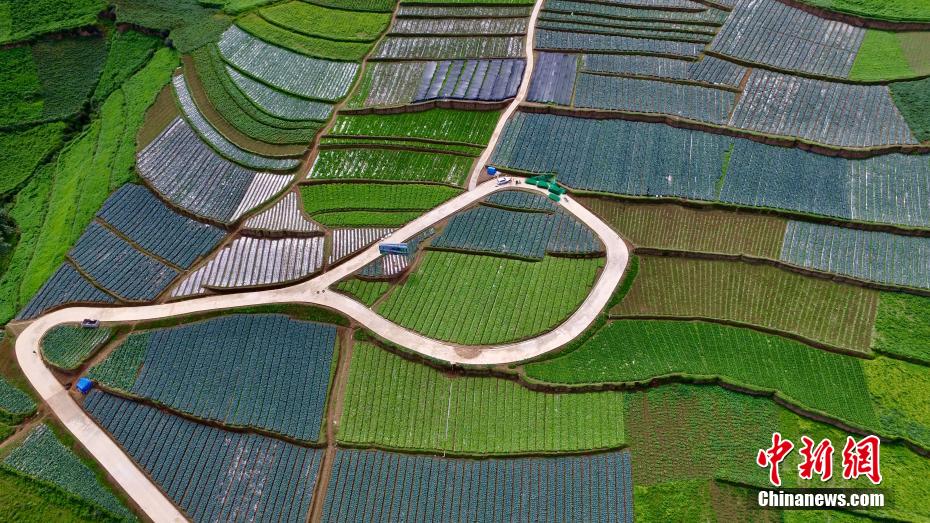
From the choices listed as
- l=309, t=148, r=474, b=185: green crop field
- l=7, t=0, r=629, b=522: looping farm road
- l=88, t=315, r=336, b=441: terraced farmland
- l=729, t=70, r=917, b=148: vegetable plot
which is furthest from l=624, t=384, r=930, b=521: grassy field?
l=729, t=70, r=917, b=148: vegetable plot

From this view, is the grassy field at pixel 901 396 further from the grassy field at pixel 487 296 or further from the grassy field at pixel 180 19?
the grassy field at pixel 180 19

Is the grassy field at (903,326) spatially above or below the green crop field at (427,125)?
below

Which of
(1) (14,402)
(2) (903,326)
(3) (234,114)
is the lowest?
(1) (14,402)

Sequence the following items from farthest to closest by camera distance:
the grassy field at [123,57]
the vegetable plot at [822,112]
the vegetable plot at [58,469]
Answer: the grassy field at [123,57]
the vegetable plot at [822,112]
the vegetable plot at [58,469]

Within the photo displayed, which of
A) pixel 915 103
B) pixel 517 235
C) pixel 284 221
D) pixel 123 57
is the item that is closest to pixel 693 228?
Result: pixel 517 235

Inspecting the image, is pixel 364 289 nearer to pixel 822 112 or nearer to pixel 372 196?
pixel 372 196

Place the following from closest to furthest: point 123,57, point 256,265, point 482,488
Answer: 1. point 482,488
2. point 256,265
3. point 123,57

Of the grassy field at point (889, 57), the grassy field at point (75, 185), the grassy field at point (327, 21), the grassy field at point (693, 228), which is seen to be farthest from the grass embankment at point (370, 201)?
the grassy field at point (889, 57)

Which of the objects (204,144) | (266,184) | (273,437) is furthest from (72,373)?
(204,144)
